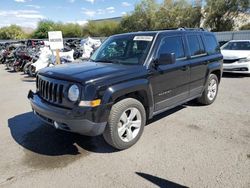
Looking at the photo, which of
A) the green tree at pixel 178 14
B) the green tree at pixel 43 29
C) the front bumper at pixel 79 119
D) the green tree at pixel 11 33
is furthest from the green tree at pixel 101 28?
the front bumper at pixel 79 119

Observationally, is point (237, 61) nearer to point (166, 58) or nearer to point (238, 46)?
point (238, 46)

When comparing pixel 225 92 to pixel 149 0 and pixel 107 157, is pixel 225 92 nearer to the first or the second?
pixel 107 157

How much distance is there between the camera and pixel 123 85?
149 inches

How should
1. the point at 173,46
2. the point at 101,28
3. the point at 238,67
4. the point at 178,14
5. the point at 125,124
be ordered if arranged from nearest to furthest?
1. the point at 125,124
2. the point at 173,46
3. the point at 238,67
4. the point at 178,14
5. the point at 101,28

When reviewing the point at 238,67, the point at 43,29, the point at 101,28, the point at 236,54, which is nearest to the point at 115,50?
the point at 238,67

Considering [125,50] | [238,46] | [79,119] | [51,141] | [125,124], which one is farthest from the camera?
[238,46]

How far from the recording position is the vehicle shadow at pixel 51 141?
4102 mm

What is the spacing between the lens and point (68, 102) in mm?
3574

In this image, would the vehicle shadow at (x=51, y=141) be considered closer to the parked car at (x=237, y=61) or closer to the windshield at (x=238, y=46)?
the parked car at (x=237, y=61)

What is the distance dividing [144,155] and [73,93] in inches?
57.2

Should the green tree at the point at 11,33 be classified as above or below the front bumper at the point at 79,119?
above

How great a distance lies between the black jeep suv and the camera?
3.52 m

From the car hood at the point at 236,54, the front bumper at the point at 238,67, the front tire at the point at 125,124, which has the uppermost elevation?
the car hood at the point at 236,54

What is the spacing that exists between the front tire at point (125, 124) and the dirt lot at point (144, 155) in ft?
0.58
